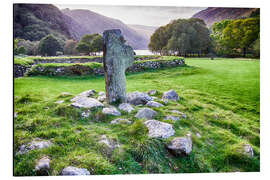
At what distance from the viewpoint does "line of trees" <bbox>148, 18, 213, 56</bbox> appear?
19.5ft

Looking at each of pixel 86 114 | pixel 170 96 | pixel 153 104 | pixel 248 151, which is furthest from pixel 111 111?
pixel 248 151

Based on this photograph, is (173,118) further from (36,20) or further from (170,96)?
(36,20)

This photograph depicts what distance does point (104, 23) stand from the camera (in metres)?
4.91

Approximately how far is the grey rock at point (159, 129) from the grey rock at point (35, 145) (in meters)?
1.69

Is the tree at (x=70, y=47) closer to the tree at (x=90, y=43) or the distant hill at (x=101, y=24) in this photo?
the tree at (x=90, y=43)

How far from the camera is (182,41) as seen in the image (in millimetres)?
6363

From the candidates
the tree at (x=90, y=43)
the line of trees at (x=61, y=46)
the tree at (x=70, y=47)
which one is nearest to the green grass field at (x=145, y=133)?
the line of trees at (x=61, y=46)

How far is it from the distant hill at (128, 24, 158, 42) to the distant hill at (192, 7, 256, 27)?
1.35 m

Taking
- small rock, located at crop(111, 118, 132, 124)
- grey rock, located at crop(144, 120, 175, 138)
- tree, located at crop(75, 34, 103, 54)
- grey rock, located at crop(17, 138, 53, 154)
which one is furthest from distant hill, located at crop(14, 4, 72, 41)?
grey rock, located at crop(144, 120, 175, 138)

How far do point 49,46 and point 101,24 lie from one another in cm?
298

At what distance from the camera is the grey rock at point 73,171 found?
92.4 inches
